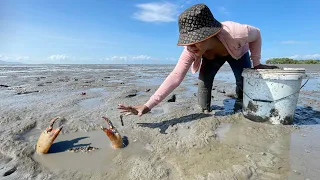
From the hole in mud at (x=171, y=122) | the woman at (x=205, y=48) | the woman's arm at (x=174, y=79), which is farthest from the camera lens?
the hole in mud at (x=171, y=122)

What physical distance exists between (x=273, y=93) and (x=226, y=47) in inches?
34.2

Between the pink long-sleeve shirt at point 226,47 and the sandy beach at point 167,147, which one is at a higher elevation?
the pink long-sleeve shirt at point 226,47

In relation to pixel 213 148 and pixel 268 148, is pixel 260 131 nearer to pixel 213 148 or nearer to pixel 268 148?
pixel 268 148

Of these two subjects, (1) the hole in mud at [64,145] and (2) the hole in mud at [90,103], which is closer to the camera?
(1) the hole in mud at [64,145]

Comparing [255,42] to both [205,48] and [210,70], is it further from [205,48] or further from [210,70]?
[205,48]

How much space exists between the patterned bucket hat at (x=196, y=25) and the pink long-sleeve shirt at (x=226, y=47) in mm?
313

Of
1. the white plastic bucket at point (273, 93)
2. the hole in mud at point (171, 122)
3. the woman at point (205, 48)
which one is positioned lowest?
the hole in mud at point (171, 122)

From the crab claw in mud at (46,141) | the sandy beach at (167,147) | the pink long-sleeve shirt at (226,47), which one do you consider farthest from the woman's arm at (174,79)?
the crab claw in mud at (46,141)

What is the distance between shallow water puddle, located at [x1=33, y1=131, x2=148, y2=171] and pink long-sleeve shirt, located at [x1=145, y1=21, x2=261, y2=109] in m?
0.63

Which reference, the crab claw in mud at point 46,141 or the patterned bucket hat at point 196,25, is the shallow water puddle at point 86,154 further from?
the patterned bucket hat at point 196,25

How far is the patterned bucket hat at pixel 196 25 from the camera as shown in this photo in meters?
2.20

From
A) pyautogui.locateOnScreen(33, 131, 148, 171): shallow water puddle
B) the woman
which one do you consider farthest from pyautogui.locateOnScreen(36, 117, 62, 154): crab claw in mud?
the woman

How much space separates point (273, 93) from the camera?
285 cm

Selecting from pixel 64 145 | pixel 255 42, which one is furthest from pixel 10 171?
pixel 255 42
